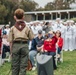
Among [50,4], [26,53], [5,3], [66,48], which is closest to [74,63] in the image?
[26,53]

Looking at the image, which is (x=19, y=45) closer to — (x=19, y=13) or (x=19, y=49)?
(x=19, y=49)

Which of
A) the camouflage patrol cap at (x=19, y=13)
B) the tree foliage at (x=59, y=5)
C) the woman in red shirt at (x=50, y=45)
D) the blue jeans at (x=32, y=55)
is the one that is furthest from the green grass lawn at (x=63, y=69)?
the tree foliage at (x=59, y=5)

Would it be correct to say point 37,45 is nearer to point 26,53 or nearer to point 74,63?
point 74,63

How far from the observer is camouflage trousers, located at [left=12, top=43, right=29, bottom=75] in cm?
759

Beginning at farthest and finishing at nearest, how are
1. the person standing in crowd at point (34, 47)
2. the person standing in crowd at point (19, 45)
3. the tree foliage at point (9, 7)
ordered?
the tree foliage at point (9, 7) → the person standing in crowd at point (34, 47) → the person standing in crowd at point (19, 45)

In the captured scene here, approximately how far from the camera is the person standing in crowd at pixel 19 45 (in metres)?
7.59

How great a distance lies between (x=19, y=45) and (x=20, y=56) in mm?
247

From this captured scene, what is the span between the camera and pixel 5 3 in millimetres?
66000

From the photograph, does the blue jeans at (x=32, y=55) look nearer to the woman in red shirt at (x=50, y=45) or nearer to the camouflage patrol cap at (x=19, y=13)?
the woman in red shirt at (x=50, y=45)

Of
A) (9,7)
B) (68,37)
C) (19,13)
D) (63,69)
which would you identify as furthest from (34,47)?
(9,7)

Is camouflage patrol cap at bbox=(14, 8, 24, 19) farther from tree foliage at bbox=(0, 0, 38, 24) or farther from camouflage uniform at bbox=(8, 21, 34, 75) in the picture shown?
tree foliage at bbox=(0, 0, 38, 24)

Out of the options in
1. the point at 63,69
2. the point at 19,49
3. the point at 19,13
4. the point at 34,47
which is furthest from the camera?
the point at 34,47

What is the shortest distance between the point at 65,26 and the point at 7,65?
7.40 meters

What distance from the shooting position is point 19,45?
7660 millimetres
